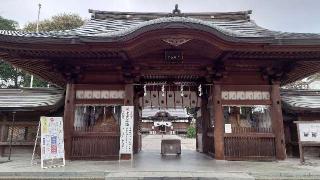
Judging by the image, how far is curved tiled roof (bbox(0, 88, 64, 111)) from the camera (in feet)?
35.8

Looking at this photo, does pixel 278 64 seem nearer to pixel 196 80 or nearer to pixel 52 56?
pixel 196 80

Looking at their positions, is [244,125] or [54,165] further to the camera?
[244,125]

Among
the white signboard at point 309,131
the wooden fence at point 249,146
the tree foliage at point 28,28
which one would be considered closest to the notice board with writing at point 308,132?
the white signboard at point 309,131

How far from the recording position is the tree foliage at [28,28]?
2872 cm

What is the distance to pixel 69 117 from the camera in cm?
1022

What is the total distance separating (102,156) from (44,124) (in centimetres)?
244

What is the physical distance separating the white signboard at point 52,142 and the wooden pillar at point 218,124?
5299 millimetres

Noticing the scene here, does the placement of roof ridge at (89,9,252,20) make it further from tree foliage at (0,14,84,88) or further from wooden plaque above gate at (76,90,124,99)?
tree foliage at (0,14,84,88)

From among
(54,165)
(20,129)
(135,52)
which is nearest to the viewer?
(54,165)

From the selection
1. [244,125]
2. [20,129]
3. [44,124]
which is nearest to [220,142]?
[244,125]

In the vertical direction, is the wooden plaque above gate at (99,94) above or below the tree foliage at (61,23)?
below

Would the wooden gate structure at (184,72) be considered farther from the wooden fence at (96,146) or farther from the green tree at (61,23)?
the green tree at (61,23)

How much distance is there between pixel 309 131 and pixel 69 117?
8.33 metres

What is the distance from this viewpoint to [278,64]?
1037 cm
